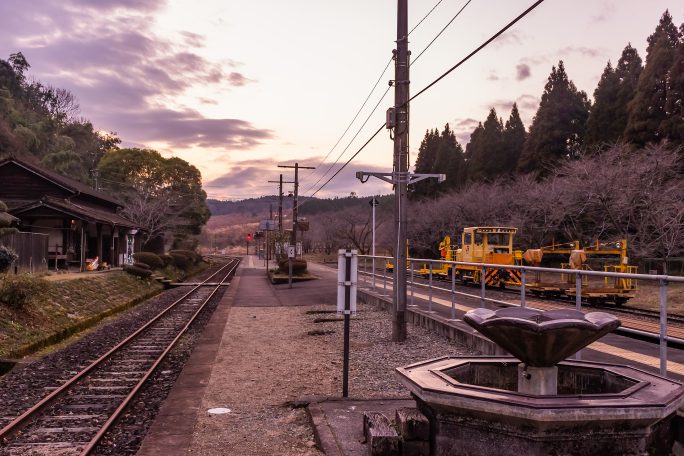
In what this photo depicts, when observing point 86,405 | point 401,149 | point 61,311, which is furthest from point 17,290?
point 401,149

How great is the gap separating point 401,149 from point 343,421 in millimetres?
7080

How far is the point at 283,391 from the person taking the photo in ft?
28.8

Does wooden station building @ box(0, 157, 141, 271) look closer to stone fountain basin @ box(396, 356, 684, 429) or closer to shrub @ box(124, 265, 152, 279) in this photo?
shrub @ box(124, 265, 152, 279)

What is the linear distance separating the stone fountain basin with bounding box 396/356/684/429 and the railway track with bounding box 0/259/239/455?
12.8 feet

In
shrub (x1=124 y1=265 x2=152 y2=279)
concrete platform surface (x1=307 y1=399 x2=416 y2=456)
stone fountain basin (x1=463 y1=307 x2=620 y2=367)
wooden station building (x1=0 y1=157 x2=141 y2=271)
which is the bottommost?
concrete platform surface (x1=307 y1=399 x2=416 y2=456)

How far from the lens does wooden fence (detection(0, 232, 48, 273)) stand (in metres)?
22.0

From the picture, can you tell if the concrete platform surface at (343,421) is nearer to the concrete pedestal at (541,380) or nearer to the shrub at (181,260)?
the concrete pedestal at (541,380)

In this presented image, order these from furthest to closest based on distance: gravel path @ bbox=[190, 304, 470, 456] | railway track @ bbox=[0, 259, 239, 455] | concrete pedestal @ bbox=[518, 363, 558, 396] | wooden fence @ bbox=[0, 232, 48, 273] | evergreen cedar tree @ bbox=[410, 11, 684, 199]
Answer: evergreen cedar tree @ bbox=[410, 11, 684, 199] < wooden fence @ bbox=[0, 232, 48, 273] < railway track @ bbox=[0, 259, 239, 455] < gravel path @ bbox=[190, 304, 470, 456] < concrete pedestal @ bbox=[518, 363, 558, 396]

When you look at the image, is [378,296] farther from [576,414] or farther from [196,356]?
[576,414]

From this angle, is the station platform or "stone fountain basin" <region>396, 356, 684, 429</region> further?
the station platform

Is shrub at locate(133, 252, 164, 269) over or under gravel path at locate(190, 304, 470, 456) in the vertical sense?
over

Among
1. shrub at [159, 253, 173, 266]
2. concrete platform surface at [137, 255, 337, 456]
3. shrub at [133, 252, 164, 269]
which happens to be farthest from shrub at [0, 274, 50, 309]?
shrub at [159, 253, 173, 266]

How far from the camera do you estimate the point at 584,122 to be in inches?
2009

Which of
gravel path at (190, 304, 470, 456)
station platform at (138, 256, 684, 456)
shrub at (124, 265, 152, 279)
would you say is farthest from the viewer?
shrub at (124, 265, 152, 279)
